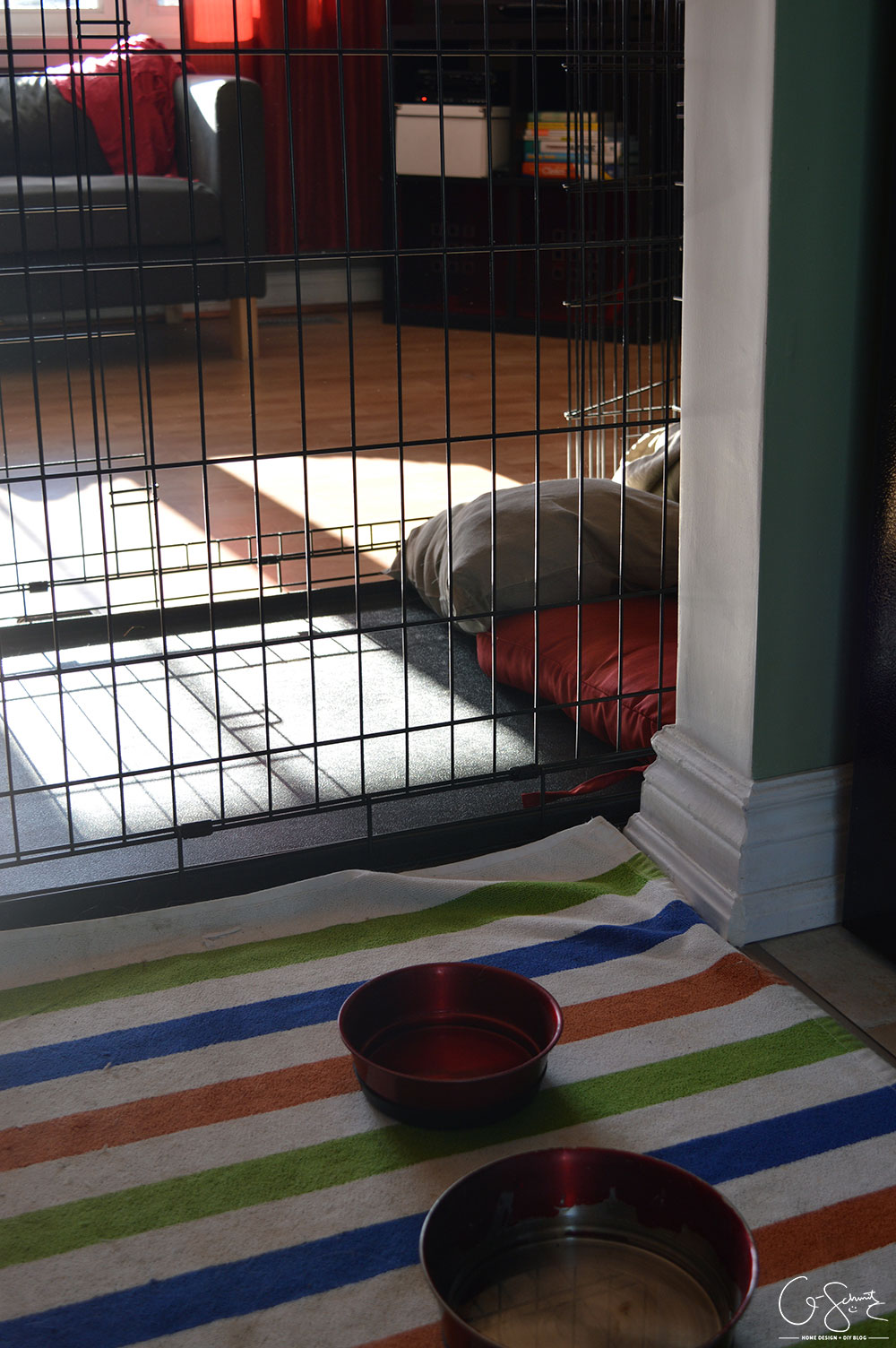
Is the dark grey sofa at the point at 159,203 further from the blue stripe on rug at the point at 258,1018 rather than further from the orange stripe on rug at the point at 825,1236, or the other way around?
the orange stripe on rug at the point at 825,1236

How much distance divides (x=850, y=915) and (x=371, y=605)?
3.99 ft

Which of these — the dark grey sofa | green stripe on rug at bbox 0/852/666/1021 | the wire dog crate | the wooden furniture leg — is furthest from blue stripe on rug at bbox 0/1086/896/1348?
the wooden furniture leg

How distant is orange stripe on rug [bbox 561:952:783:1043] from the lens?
129cm

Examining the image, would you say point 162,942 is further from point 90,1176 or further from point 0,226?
point 0,226

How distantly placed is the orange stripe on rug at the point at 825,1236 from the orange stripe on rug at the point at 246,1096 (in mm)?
276

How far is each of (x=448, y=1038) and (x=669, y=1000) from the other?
0.23 meters

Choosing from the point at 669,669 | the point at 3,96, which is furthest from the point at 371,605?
the point at 3,96

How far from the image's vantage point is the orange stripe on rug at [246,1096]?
3.78ft

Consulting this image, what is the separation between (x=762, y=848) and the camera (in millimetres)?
1435

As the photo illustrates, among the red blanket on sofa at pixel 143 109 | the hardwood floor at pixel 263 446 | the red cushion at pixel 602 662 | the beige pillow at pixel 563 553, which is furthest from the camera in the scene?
the red blanket on sofa at pixel 143 109

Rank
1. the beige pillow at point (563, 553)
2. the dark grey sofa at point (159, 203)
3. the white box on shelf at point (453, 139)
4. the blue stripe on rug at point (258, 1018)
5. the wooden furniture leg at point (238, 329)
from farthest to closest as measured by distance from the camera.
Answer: the white box on shelf at point (453, 139) < the wooden furniture leg at point (238, 329) < the dark grey sofa at point (159, 203) < the beige pillow at point (563, 553) < the blue stripe on rug at point (258, 1018)

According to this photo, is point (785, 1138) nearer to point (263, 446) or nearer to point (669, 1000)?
point (669, 1000)

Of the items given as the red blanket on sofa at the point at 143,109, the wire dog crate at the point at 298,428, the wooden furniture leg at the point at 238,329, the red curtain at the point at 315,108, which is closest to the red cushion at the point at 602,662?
the wire dog crate at the point at 298,428

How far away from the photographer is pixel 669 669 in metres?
1.82
